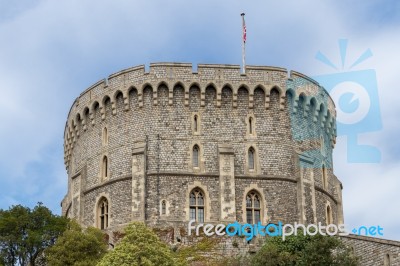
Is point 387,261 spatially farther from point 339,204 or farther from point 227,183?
point 339,204

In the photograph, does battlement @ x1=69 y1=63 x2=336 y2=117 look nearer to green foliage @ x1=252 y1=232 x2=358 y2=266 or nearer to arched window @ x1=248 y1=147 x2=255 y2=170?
arched window @ x1=248 y1=147 x2=255 y2=170

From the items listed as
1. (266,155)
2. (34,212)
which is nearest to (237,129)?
Answer: (266,155)

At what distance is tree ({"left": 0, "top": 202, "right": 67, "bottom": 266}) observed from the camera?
145 ft

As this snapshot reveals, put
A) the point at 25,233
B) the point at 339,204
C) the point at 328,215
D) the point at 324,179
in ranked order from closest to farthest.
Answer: the point at 25,233
the point at 328,215
the point at 324,179
the point at 339,204

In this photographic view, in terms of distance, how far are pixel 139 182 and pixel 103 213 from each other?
3.83m

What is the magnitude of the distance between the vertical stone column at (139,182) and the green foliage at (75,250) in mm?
5701

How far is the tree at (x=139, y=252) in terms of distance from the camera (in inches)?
1522

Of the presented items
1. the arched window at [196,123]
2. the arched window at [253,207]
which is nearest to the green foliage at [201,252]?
the arched window at [253,207]

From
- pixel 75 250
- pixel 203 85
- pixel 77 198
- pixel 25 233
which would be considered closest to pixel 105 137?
pixel 77 198

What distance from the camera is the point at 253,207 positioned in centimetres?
5222

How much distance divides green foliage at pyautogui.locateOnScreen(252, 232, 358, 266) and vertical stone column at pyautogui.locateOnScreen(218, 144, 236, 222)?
6.98 m

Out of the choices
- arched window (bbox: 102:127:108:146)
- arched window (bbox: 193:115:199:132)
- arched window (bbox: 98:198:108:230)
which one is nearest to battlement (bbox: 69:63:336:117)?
arched window (bbox: 193:115:199:132)

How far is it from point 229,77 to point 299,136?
228 inches

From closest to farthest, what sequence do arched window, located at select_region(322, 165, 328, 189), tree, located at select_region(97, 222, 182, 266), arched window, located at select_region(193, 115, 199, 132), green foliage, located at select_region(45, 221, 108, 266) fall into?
tree, located at select_region(97, 222, 182, 266)
green foliage, located at select_region(45, 221, 108, 266)
arched window, located at select_region(193, 115, 199, 132)
arched window, located at select_region(322, 165, 328, 189)
